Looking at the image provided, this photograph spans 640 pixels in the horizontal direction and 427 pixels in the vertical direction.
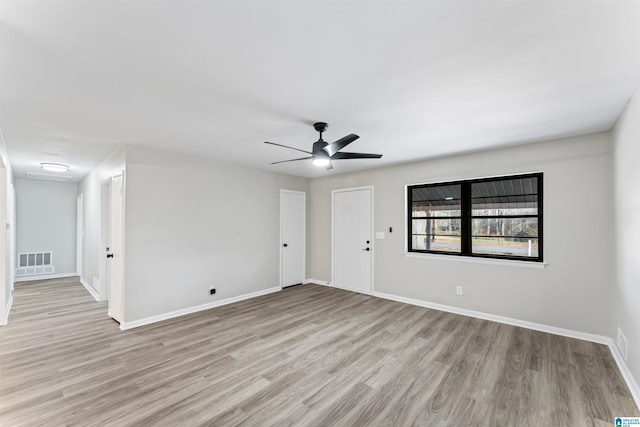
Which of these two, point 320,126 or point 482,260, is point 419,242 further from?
point 320,126

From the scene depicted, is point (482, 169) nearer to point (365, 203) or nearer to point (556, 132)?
point (556, 132)

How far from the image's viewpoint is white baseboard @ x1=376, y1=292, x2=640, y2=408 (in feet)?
7.93

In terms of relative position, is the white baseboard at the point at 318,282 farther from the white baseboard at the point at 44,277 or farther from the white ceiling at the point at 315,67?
the white baseboard at the point at 44,277

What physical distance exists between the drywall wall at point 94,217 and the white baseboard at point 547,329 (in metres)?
4.99

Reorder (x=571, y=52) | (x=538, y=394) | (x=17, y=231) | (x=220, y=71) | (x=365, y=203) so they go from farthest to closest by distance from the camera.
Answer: (x=17, y=231), (x=365, y=203), (x=538, y=394), (x=220, y=71), (x=571, y=52)

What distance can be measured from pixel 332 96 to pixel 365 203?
340 cm

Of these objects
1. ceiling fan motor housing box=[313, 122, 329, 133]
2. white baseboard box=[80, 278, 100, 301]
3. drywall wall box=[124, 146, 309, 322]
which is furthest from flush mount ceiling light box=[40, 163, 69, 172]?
ceiling fan motor housing box=[313, 122, 329, 133]

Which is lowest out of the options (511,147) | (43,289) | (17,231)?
(43,289)

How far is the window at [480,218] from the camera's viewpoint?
3.82 metres

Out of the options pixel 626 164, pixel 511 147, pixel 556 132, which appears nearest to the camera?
pixel 626 164

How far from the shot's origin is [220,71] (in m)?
1.96

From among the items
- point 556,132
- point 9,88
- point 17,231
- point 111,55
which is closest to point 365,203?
point 556,132

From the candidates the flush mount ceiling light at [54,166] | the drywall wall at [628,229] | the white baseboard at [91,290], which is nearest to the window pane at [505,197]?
the drywall wall at [628,229]

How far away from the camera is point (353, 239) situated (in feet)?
18.8
